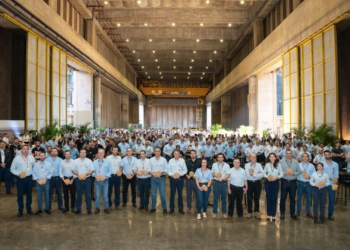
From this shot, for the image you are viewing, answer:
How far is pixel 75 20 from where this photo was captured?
26.0 metres

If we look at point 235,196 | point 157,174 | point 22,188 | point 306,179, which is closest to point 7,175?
point 22,188

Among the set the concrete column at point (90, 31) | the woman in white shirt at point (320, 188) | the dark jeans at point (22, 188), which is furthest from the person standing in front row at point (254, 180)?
the concrete column at point (90, 31)

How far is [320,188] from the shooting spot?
7668mm

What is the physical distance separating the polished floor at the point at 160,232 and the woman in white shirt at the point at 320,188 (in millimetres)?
248

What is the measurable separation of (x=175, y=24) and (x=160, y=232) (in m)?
25.4

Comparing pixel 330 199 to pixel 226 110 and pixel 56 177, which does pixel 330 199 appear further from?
pixel 226 110

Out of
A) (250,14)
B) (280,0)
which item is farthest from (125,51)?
(280,0)

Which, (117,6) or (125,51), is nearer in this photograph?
(117,6)

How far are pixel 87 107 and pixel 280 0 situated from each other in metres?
18.0

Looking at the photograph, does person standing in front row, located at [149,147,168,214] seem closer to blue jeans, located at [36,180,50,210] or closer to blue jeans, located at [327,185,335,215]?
blue jeans, located at [36,180,50,210]

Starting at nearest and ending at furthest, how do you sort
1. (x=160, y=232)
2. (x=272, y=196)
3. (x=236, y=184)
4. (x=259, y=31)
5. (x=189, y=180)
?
(x=160, y=232) < (x=272, y=196) < (x=236, y=184) < (x=189, y=180) < (x=259, y=31)

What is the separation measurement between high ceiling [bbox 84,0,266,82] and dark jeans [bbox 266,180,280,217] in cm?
1899

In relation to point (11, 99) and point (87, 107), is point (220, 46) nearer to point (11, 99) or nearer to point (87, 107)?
point (87, 107)

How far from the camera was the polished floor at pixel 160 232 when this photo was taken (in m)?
6.19
